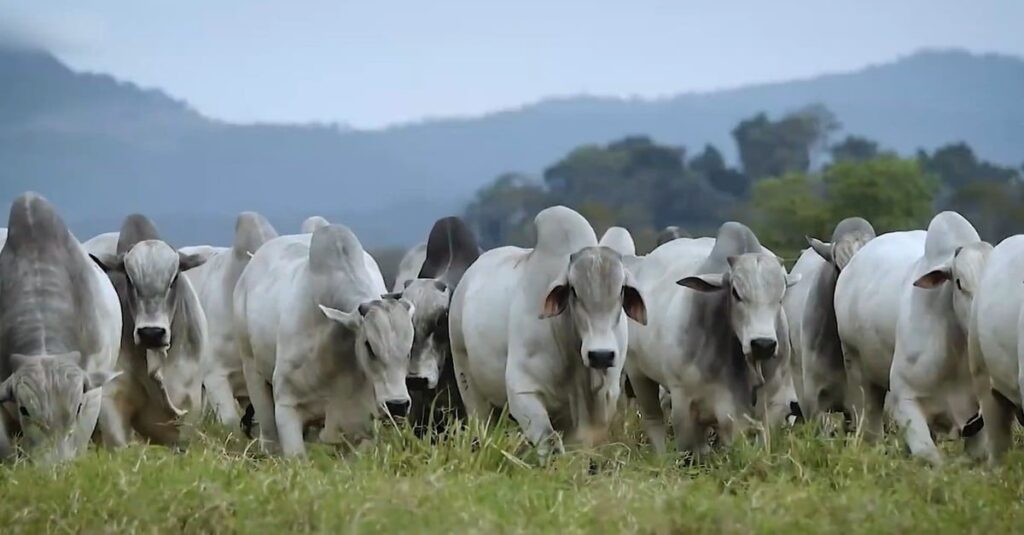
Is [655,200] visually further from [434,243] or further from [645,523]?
[645,523]

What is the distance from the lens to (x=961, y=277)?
7.58 m

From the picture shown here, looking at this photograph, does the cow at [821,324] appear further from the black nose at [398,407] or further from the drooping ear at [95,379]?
the drooping ear at [95,379]

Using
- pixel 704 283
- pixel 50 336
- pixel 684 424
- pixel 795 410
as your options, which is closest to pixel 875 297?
pixel 795 410

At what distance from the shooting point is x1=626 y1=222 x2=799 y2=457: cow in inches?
302

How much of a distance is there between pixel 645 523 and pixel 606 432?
1996mm

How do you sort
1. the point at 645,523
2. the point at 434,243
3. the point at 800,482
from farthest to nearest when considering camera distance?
1. the point at 434,243
2. the point at 800,482
3. the point at 645,523

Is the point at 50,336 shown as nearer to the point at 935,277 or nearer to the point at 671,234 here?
the point at 935,277

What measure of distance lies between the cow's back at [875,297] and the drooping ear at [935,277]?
0.31 metres

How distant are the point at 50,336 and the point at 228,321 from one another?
2.85m

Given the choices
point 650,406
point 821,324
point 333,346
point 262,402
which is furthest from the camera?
point 821,324

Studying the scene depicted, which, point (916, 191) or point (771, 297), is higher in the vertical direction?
point (771, 297)

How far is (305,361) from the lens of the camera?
785 cm

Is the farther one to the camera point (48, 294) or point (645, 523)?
point (48, 294)

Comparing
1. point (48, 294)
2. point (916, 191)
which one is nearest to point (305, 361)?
point (48, 294)
